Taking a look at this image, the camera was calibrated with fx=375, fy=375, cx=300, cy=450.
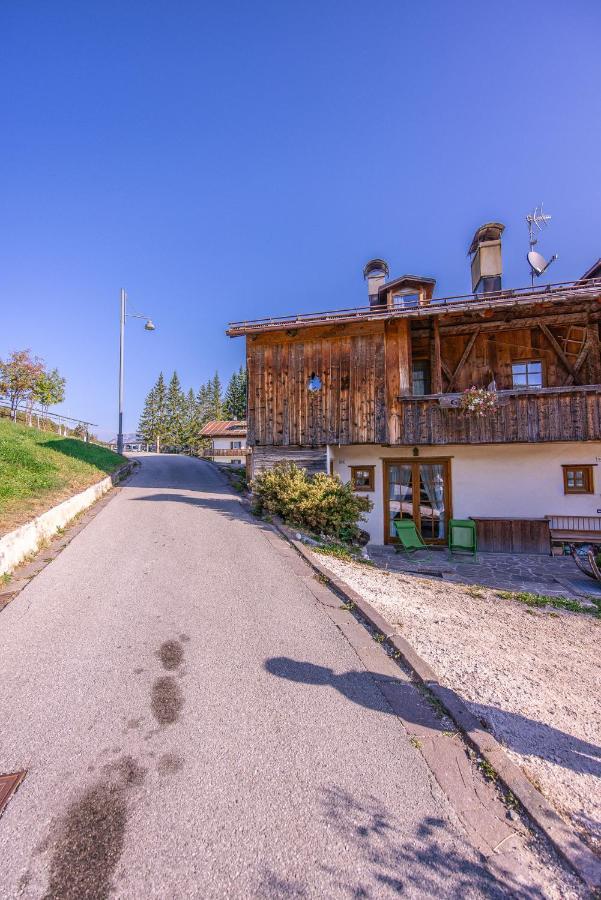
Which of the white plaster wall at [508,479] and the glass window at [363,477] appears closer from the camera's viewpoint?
the white plaster wall at [508,479]

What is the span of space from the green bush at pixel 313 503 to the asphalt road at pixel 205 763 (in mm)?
4829

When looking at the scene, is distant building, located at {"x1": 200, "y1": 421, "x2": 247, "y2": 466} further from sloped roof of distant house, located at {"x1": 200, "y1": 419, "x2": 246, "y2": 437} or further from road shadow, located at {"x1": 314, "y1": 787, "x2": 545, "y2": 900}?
road shadow, located at {"x1": 314, "y1": 787, "x2": 545, "y2": 900}

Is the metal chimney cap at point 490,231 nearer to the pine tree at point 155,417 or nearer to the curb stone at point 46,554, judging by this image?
the curb stone at point 46,554

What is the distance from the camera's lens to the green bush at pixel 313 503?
10.1 m

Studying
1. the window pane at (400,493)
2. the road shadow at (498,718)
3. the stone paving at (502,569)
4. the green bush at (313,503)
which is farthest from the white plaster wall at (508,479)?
the road shadow at (498,718)

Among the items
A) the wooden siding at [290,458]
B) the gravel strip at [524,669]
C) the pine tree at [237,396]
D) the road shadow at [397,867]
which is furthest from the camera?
the pine tree at [237,396]

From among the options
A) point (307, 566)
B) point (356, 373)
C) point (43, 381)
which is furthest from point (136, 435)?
point (307, 566)

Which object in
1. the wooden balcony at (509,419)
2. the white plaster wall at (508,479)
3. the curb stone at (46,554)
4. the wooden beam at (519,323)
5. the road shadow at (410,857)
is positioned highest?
the wooden beam at (519,323)

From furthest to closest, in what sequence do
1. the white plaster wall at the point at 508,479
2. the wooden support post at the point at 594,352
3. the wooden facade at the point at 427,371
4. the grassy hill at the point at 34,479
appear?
the white plaster wall at the point at 508,479, the wooden support post at the point at 594,352, the wooden facade at the point at 427,371, the grassy hill at the point at 34,479

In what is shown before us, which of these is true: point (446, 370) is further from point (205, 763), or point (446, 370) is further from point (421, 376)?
point (205, 763)

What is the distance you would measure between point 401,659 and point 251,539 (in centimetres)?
496

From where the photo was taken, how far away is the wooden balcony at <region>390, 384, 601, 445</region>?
Result: 1090cm

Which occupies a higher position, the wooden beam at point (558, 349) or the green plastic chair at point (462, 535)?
the wooden beam at point (558, 349)

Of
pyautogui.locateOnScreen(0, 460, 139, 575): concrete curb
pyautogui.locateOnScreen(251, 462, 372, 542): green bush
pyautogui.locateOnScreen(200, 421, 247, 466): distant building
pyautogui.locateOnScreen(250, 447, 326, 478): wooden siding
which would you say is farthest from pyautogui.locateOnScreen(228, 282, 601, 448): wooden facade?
pyautogui.locateOnScreen(200, 421, 247, 466): distant building
